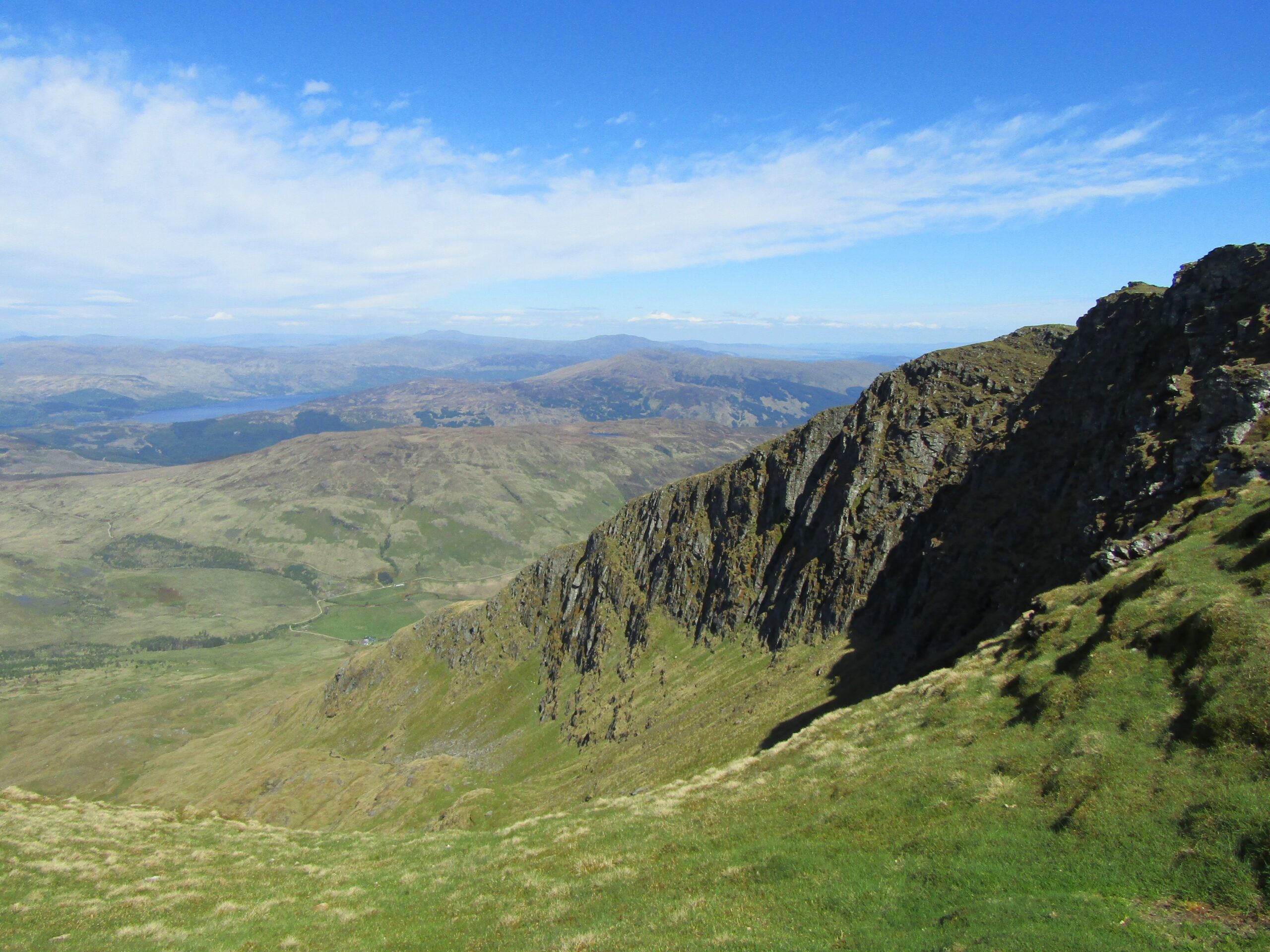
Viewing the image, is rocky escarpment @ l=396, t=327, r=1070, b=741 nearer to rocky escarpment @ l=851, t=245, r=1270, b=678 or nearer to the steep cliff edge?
the steep cliff edge

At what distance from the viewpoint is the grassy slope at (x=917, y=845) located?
16422 mm

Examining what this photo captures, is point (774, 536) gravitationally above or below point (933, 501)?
below

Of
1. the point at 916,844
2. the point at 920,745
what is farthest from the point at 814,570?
the point at 916,844

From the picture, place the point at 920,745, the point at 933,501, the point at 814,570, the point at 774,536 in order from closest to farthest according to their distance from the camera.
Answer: the point at 920,745
the point at 933,501
the point at 814,570
the point at 774,536

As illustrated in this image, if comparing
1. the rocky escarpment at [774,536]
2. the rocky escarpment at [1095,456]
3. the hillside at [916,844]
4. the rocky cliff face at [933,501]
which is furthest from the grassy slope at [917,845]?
the rocky escarpment at [774,536]

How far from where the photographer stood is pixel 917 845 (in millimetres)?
21781

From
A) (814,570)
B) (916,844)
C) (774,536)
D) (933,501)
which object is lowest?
(814,570)

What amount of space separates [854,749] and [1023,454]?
52279 mm

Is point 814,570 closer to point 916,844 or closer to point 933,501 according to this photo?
point 933,501

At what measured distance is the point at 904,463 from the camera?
292 feet

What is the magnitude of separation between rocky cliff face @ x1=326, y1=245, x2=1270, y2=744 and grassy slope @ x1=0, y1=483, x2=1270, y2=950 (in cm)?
1685

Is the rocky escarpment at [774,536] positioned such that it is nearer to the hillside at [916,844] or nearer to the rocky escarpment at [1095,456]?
the rocky escarpment at [1095,456]

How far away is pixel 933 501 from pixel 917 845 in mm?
70102

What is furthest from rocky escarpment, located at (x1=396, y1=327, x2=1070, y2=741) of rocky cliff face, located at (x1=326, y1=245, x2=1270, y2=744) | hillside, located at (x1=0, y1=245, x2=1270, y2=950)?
hillside, located at (x1=0, y1=245, x2=1270, y2=950)
